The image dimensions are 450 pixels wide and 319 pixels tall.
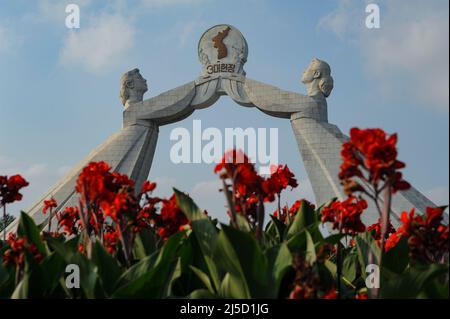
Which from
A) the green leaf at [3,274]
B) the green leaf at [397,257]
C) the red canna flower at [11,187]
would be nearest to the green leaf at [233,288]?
the green leaf at [397,257]

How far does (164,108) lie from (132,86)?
1.21 metres

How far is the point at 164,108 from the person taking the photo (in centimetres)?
1360

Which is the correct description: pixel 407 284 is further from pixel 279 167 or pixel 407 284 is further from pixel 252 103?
pixel 252 103

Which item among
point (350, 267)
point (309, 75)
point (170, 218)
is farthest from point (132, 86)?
point (170, 218)

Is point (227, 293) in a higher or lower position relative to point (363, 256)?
lower

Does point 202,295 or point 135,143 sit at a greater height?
point 135,143

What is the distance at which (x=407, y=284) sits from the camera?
6.88 ft

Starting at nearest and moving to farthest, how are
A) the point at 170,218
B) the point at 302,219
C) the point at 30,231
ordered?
the point at 170,218, the point at 30,231, the point at 302,219

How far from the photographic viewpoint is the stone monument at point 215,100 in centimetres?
1277

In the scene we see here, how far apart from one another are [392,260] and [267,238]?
76cm

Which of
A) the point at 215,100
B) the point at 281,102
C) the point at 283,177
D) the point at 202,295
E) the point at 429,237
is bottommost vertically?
the point at 202,295

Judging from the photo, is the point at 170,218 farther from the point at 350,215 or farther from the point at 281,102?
the point at 281,102

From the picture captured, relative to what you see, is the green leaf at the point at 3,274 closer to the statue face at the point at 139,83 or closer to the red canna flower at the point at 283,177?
the red canna flower at the point at 283,177
